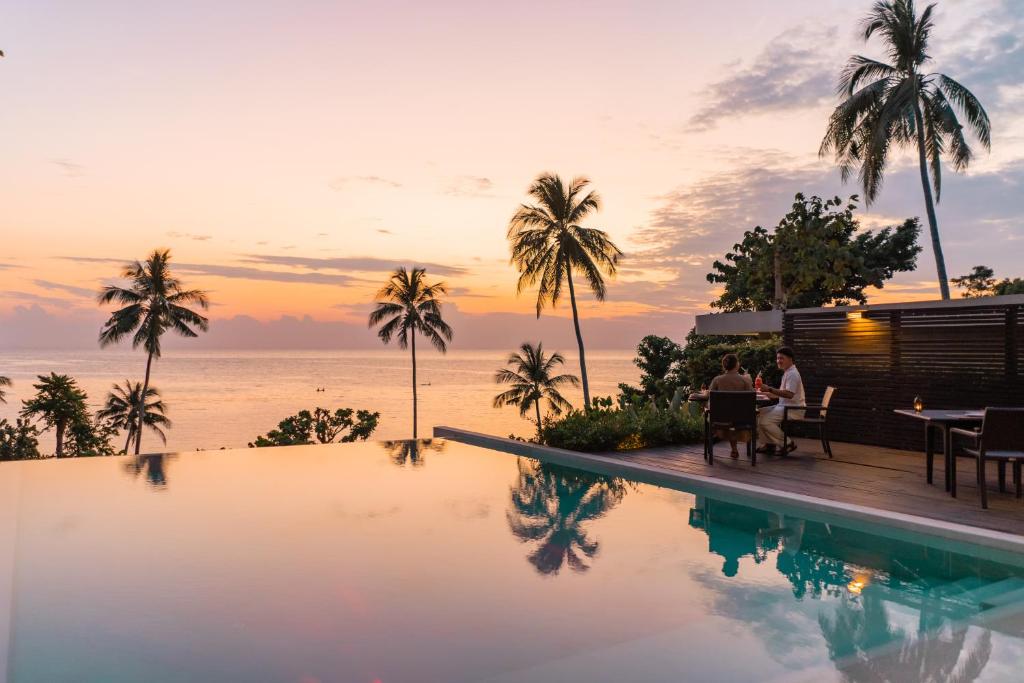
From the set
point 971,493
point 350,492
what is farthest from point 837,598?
point 350,492

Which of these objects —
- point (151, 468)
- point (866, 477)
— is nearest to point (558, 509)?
point (866, 477)

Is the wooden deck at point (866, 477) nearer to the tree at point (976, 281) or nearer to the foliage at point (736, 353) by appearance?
the foliage at point (736, 353)

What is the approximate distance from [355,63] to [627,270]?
1610 cm

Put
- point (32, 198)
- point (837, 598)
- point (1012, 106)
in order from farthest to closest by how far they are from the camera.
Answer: point (1012, 106) → point (32, 198) → point (837, 598)

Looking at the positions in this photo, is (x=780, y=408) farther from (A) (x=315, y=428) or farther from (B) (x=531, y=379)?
(A) (x=315, y=428)

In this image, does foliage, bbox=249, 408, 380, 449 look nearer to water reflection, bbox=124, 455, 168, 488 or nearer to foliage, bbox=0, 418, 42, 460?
foliage, bbox=0, 418, 42, 460

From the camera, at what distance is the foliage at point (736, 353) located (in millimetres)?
14609

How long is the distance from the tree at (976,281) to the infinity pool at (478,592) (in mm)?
34413

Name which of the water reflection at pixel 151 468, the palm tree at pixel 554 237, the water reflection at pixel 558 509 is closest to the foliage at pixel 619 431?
the water reflection at pixel 558 509

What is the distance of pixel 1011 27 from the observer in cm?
1380

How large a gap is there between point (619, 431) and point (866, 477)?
320cm

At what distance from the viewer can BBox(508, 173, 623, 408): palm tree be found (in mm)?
22031

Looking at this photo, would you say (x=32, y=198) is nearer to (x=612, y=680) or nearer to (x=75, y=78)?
(x=75, y=78)

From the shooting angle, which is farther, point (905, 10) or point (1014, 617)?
point (905, 10)
